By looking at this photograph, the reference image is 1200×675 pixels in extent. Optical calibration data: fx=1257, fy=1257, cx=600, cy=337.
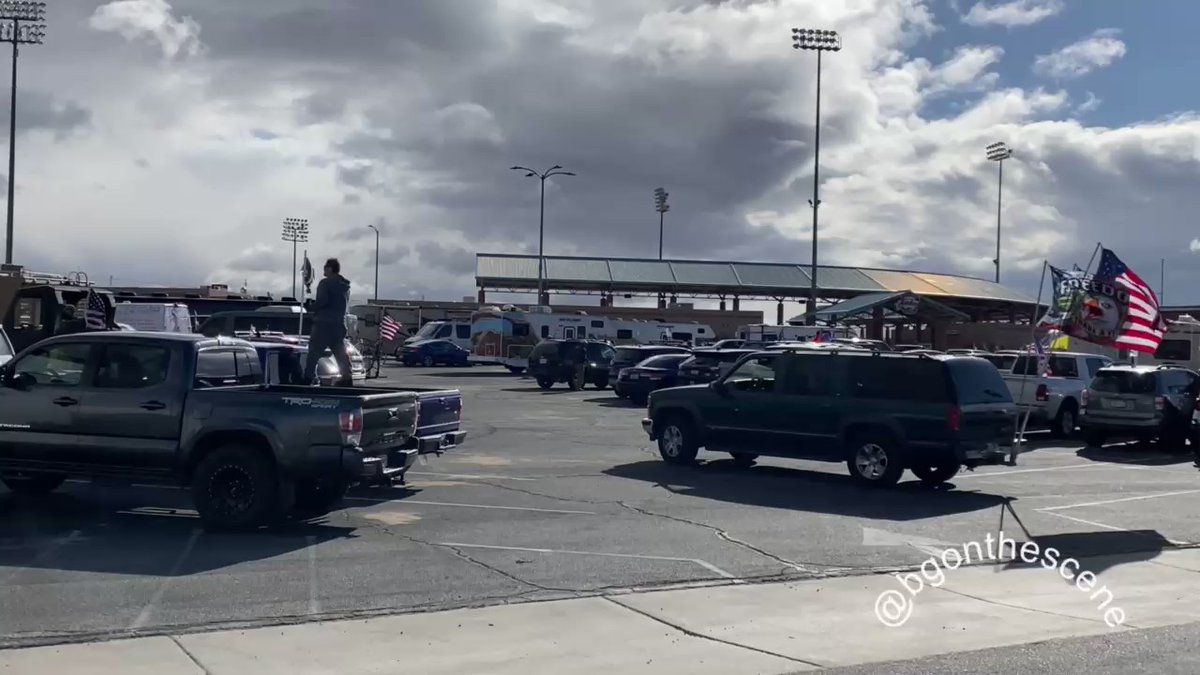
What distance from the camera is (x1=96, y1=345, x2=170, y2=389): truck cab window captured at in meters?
12.4

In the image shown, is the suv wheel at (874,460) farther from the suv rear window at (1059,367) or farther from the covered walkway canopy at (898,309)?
the covered walkway canopy at (898,309)

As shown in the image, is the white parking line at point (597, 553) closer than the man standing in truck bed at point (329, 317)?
Yes

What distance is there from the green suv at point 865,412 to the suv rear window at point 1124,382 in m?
8.05

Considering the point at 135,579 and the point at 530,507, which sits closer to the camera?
the point at 135,579

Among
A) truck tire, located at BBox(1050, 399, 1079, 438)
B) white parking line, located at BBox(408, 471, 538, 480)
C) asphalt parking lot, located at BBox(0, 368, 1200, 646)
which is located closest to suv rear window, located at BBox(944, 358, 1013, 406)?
asphalt parking lot, located at BBox(0, 368, 1200, 646)

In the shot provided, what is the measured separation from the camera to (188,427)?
1213cm

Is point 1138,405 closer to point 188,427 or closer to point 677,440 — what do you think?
point 677,440

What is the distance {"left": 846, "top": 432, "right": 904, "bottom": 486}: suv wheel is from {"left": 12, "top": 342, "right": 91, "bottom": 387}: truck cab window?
9597 millimetres

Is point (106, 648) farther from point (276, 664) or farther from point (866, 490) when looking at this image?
point (866, 490)

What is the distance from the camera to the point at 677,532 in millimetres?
12781

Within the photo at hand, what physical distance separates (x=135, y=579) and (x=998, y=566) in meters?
7.57

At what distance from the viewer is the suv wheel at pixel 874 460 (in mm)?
16453

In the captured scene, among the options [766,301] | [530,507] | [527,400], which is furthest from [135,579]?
[766,301]

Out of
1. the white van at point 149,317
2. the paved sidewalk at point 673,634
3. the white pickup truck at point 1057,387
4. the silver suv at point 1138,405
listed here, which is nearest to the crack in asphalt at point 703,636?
the paved sidewalk at point 673,634
